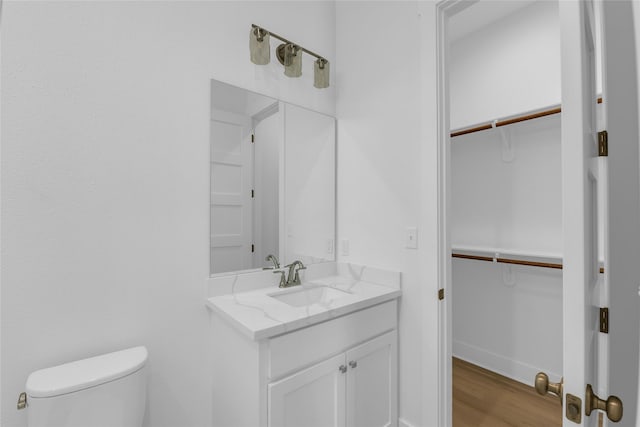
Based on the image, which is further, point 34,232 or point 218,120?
point 218,120

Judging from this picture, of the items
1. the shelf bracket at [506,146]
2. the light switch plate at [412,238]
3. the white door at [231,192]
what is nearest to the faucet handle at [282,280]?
the white door at [231,192]

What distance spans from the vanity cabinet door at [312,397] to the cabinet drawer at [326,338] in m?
0.04

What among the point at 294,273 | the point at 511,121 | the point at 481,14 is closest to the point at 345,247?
the point at 294,273

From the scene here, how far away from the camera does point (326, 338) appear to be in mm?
1344

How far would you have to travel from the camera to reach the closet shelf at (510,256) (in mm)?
1995

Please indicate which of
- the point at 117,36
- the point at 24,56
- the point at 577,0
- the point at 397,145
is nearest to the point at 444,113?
the point at 397,145

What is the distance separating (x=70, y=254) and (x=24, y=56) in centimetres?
74

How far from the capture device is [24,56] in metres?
1.11

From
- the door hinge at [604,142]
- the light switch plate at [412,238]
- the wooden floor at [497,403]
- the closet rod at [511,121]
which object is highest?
the closet rod at [511,121]

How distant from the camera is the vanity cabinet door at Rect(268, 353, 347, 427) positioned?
3.90ft

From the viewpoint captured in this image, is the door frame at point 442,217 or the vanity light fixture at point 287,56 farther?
the vanity light fixture at point 287,56

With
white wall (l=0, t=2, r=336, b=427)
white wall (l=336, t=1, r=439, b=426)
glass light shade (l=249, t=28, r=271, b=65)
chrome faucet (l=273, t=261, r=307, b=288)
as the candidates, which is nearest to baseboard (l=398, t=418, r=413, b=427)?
white wall (l=336, t=1, r=439, b=426)

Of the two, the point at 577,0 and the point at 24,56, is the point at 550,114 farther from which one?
the point at 24,56

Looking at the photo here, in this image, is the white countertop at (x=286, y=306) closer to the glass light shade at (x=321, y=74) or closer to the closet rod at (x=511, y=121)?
the glass light shade at (x=321, y=74)
